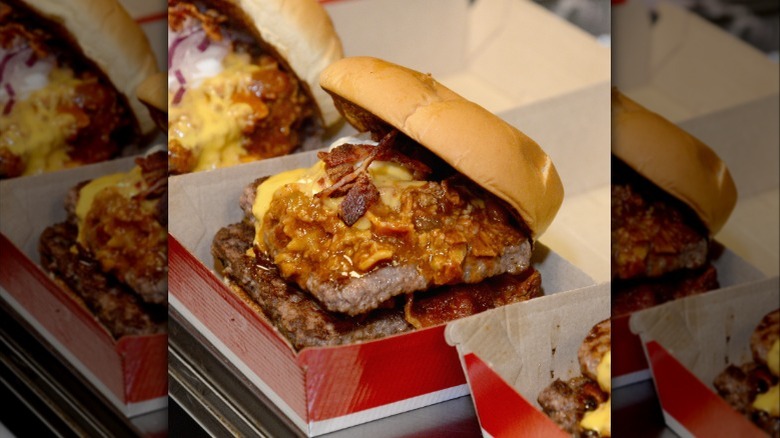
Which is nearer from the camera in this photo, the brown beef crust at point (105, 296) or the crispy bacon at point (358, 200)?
the crispy bacon at point (358, 200)

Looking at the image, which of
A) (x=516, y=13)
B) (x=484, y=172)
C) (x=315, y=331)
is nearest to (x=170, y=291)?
(x=315, y=331)

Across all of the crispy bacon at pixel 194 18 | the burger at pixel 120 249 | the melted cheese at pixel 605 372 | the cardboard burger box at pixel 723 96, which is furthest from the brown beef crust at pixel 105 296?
the cardboard burger box at pixel 723 96

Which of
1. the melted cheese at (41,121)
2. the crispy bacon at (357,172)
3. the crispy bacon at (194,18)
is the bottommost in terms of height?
the melted cheese at (41,121)

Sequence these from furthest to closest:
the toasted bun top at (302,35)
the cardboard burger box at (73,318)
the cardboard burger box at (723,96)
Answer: the cardboard burger box at (73,318) → the toasted bun top at (302,35) → the cardboard burger box at (723,96)

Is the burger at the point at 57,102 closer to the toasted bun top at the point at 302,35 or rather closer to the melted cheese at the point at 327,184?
the toasted bun top at the point at 302,35

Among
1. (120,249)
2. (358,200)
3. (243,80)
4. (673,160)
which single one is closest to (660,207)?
(673,160)

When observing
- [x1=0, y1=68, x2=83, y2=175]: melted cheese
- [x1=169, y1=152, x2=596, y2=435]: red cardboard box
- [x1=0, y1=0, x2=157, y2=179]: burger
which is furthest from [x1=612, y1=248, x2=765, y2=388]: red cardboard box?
[x1=0, y1=68, x2=83, y2=175]: melted cheese
